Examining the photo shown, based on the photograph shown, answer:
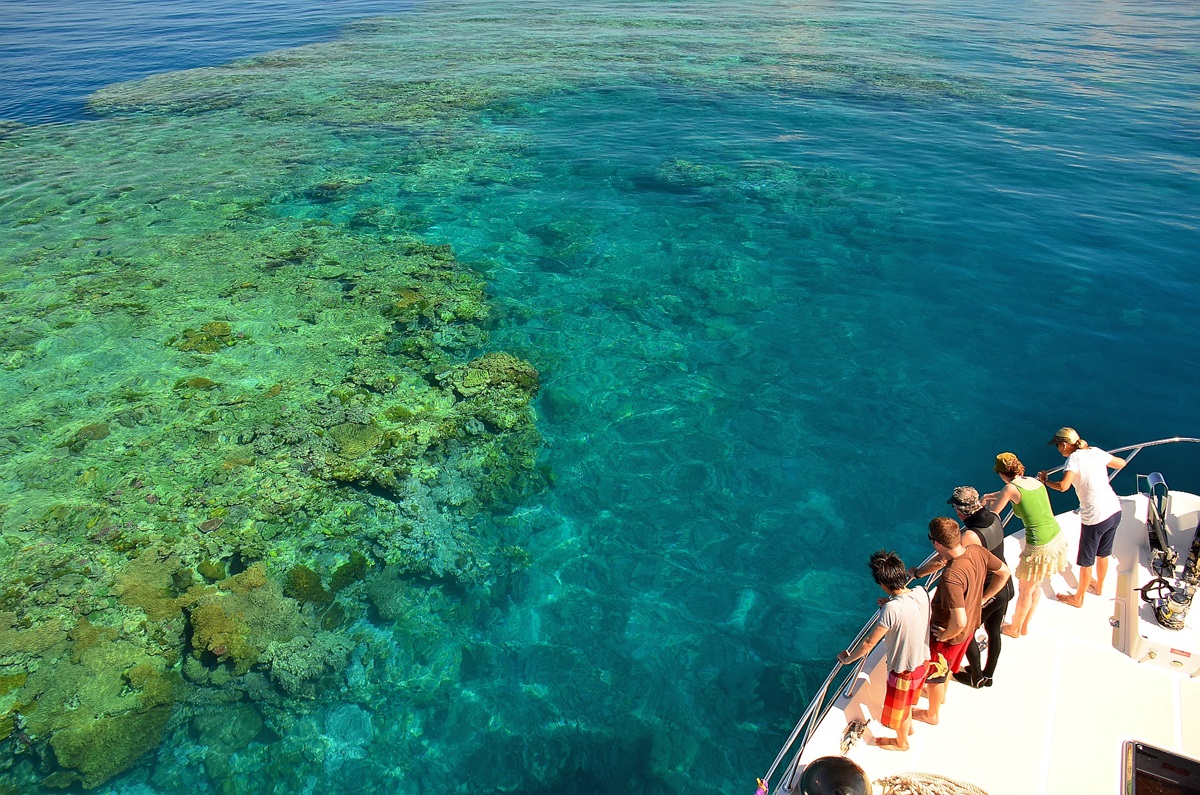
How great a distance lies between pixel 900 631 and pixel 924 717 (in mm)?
1412

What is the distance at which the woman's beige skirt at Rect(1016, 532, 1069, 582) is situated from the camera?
6.91 m

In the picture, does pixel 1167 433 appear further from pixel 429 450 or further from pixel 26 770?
pixel 26 770

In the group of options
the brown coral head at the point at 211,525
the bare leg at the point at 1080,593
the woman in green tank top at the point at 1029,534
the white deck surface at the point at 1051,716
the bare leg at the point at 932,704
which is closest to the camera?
the white deck surface at the point at 1051,716

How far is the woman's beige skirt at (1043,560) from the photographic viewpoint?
22.7ft

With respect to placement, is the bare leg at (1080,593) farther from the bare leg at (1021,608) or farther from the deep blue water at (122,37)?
the deep blue water at (122,37)

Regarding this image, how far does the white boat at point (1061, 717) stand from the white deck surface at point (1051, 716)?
0.03 ft

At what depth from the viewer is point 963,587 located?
5.74 meters

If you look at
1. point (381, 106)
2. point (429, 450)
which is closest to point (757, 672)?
point (429, 450)

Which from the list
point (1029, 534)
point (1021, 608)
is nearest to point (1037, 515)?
point (1029, 534)

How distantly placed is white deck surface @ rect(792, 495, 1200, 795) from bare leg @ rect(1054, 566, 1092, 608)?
16 centimetres

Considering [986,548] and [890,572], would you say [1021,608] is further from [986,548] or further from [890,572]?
[890,572]

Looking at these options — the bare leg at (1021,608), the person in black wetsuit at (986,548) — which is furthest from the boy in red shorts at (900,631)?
the bare leg at (1021,608)

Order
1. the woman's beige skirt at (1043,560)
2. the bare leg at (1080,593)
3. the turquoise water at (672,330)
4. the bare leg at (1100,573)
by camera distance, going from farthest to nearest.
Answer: the turquoise water at (672,330) → the bare leg at (1100,573) → the bare leg at (1080,593) → the woman's beige skirt at (1043,560)

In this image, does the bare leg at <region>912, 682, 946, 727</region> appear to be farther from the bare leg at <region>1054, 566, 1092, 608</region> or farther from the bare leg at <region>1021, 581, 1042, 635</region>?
the bare leg at <region>1054, 566, 1092, 608</region>
